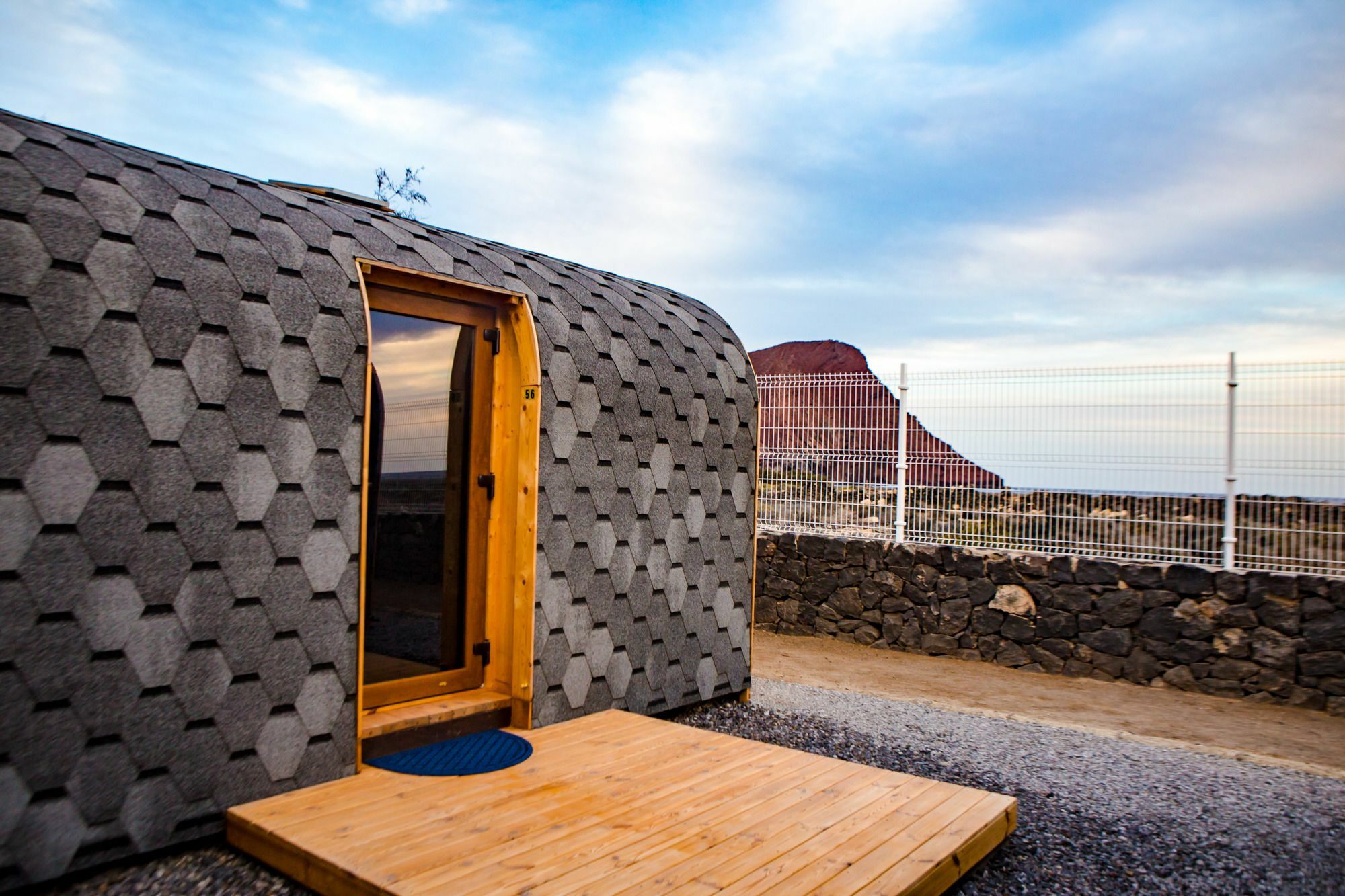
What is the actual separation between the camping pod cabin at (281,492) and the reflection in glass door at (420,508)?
0.01 m

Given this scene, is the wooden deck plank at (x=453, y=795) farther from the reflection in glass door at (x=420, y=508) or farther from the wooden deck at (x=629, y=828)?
the reflection in glass door at (x=420, y=508)

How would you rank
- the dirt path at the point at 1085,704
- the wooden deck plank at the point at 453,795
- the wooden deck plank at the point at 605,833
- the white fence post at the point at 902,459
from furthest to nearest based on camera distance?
the white fence post at the point at 902,459, the dirt path at the point at 1085,704, the wooden deck plank at the point at 453,795, the wooden deck plank at the point at 605,833

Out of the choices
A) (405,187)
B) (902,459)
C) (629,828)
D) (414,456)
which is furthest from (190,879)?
(405,187)

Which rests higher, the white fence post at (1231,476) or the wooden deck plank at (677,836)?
the white fence post at (1231,476)

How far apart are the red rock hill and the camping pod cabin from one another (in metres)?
4.01

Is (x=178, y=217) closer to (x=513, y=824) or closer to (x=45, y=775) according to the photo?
(x=45, y=775)

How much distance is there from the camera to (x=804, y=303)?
1020 cm

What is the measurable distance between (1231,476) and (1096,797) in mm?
3811

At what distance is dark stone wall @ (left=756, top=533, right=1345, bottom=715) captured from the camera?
6121 mm

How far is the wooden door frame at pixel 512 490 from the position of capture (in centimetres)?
361

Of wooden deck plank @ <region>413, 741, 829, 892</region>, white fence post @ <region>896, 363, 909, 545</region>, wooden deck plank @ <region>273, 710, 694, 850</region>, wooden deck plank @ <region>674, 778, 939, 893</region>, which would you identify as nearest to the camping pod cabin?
wooden deck plank @ <region>273, 710, 694, 850</region>

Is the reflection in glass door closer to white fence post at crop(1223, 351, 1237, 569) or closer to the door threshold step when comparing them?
the door threshold step

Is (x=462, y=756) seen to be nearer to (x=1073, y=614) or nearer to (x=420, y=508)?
(x=420, y=508)

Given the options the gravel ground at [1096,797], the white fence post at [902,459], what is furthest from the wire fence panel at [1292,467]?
the white fence post at [902,459]
